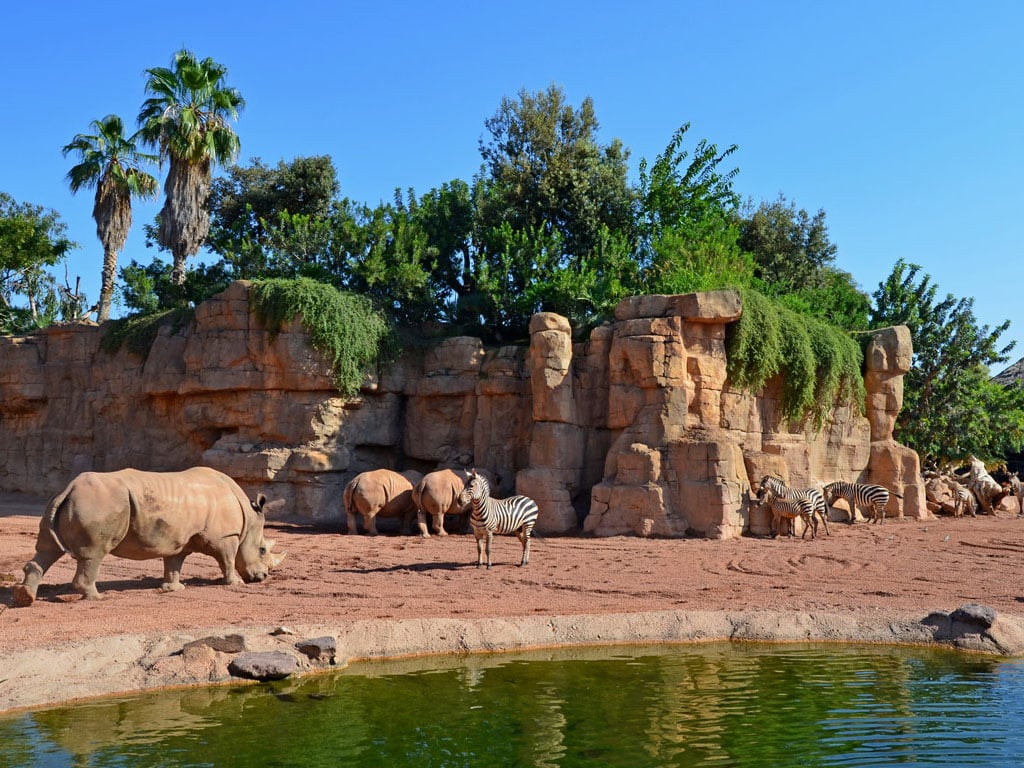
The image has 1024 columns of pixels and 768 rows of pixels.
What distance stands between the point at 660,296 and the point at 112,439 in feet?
47.5

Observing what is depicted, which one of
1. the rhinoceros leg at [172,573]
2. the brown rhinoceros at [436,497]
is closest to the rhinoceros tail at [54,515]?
the rhinoceros leg at [172,573]

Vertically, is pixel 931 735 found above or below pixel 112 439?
below

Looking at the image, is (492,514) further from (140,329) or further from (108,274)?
(108,274)

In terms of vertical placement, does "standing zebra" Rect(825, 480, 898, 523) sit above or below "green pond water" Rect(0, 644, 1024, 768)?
above

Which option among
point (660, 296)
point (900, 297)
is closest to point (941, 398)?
point (900, 297)

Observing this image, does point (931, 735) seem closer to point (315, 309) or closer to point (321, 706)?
point (321, 706)

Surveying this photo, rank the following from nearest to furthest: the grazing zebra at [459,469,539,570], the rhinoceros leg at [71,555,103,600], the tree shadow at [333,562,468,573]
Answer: the rhinoceros leg at [71,555,103,600] < the tree shadow at [333,562,468,573] < the grazing zebra at [459,469,539,570]

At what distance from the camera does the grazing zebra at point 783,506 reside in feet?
61.9

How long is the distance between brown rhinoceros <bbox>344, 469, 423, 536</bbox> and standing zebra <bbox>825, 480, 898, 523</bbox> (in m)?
9.70

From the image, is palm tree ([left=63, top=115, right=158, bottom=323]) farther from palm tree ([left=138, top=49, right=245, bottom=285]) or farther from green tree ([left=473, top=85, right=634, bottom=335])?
green tree ([left=473, top=85, right=634, bottom=335])

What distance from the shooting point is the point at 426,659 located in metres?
9.62

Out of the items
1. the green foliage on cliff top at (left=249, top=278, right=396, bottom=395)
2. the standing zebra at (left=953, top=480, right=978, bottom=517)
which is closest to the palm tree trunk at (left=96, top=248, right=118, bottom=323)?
the green foliage on cliff top at (left=249, top=278, right=396, bottom=395)

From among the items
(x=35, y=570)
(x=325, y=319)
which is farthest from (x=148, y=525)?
(x=325, y=319)

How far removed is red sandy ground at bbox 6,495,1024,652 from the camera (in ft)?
35.2
